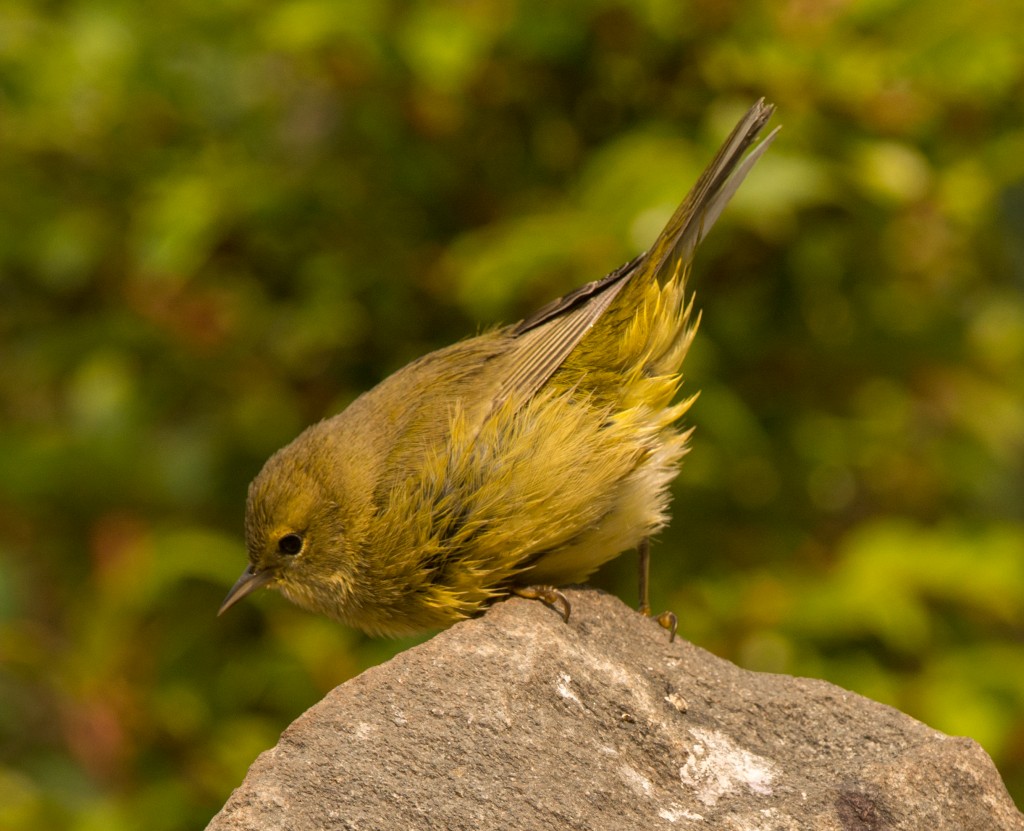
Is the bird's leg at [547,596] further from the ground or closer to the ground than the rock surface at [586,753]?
further from the ground

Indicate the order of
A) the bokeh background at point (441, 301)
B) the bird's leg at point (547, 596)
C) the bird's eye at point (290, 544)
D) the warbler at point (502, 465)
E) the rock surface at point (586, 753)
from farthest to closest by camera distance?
the bokeh background at point (441, 301), the bird's eye at point (290, 544), the warbler at point (502, 465), the bird's leg at point (547, 596), the rock surface at point (586, 753)

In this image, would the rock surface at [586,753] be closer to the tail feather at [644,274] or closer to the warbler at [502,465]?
the warbler at [502,465]

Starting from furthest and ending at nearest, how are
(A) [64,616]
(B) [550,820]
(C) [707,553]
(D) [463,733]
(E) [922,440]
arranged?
(A) [64,616] → (E) [922,440] → (C) [707,553] → (D) [463,733] → (B) [550,820]

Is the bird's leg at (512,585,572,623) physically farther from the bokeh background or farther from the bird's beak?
the bokeh background

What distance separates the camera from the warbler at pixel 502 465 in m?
3.66

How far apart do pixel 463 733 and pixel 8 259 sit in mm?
3238

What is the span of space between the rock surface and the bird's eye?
76cm

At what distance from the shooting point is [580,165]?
515cm

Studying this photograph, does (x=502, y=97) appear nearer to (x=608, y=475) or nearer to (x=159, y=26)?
(x=159, y=26)

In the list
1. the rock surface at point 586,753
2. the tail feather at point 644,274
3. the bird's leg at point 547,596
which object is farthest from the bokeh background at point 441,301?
the rock surface at point 586,753

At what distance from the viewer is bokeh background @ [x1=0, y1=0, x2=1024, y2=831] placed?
15.4 ft

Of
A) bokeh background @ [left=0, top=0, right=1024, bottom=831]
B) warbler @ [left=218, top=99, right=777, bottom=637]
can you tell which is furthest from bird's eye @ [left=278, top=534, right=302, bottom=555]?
bokeh background @ [left=0, top=0, right=1024, bottom=831]

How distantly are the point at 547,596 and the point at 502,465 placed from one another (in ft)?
1.24

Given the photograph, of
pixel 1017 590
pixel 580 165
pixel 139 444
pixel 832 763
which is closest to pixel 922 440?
pixel 1017 590
